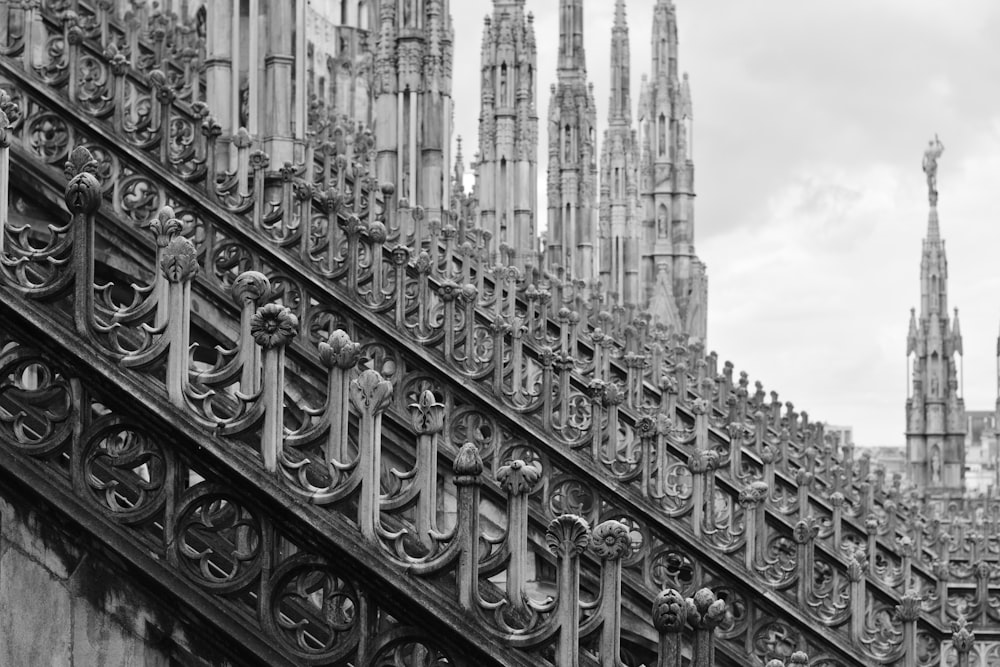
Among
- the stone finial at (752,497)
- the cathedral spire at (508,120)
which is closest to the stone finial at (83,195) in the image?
the stone finial at (752,497)

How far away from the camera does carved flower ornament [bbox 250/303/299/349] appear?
5.02 meters

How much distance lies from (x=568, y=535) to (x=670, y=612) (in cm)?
41

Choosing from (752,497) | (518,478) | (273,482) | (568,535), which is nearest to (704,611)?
(568,535)

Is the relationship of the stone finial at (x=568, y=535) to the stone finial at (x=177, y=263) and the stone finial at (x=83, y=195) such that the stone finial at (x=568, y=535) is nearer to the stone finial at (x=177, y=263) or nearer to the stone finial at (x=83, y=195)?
the stone finial at (x=177, y=263)

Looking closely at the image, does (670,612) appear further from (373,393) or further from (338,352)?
(338,352)

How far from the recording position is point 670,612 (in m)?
4.85

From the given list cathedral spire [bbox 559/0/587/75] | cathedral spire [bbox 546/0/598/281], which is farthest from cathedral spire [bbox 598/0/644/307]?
cathedral spire [bbox 559/0/587/75]

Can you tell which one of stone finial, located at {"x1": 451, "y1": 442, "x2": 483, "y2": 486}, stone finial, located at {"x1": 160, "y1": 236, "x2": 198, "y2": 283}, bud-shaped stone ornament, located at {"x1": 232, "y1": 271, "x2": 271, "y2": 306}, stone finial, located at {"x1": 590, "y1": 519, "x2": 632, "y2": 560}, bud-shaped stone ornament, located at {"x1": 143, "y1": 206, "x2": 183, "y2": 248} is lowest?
stone finial, located at {"x1": 590, "y1": 519, "x2": 632, "y2": 560}

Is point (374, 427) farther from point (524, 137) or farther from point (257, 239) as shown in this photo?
point (524, 137)

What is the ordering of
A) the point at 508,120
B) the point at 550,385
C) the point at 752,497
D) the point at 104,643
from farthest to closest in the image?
1. the point at 508,120
2. the point at 550,385
3. the point at 752,497
4. the point at 104,643

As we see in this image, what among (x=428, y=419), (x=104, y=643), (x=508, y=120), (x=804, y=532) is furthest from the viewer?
(x=508, y=120)

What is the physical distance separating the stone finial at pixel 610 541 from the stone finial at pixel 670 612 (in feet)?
0.69

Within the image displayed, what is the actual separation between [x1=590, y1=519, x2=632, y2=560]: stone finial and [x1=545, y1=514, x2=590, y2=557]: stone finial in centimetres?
4

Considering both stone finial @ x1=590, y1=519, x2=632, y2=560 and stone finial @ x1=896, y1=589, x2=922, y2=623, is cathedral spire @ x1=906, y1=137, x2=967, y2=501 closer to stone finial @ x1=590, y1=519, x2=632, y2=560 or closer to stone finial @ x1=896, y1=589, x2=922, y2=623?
stone finial @ x1=896, y1=589, x2=922, y2=623
